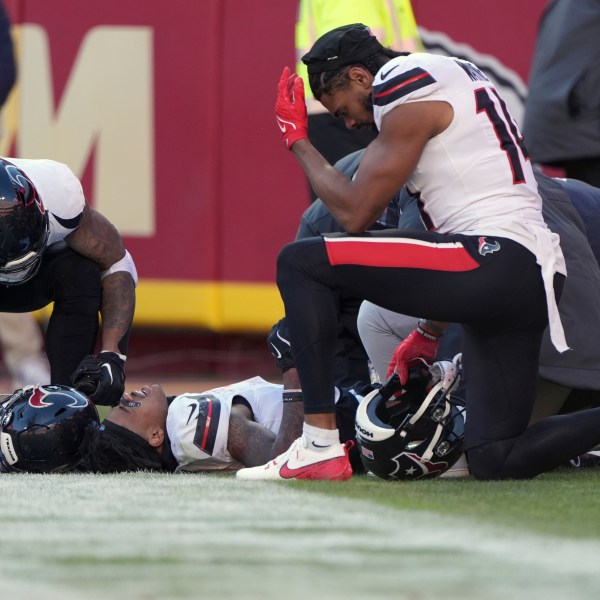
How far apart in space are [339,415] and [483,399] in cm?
49

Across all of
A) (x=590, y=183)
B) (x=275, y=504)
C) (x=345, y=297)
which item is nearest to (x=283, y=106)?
(x=345, y=297)

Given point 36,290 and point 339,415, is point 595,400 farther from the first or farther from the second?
point 36,290

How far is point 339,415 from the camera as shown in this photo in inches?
156

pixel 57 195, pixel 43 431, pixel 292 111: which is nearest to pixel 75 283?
pixel 57 195

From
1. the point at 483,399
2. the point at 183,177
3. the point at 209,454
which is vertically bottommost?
the point at 183,177

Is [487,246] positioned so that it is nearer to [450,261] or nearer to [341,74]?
[450,261]

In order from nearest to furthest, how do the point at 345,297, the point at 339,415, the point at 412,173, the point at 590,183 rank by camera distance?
the point at 412,173 < the point at 339,415 < the point at 345,297 < the point at 590,183

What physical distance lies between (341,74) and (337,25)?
4.30 ft

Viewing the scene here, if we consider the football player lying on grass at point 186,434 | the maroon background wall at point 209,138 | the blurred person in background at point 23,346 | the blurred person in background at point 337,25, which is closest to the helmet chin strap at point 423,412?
the football player lying on grass at point 186,434

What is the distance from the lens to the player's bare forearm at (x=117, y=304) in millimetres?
4312

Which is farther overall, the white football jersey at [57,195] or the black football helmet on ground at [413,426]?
the white football jersey at [57,195]

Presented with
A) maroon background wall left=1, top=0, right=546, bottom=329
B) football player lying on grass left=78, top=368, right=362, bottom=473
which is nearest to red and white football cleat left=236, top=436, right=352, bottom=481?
football player lying on grass left=78, top=368, right=362, bottom=473

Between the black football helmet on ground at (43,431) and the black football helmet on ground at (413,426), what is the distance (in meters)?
0.80

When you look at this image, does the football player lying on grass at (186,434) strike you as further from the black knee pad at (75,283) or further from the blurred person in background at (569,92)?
the blurred person in background at (569,92)
